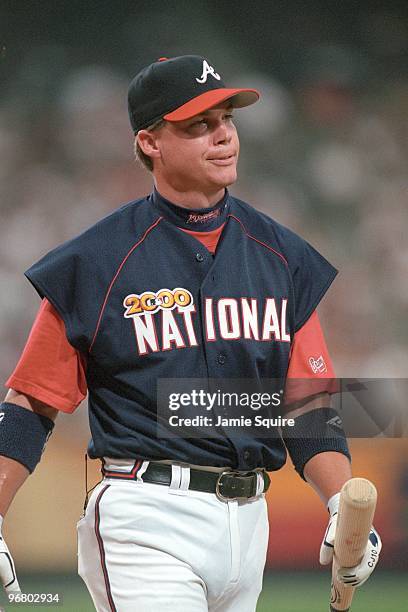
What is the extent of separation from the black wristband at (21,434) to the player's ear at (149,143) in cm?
55

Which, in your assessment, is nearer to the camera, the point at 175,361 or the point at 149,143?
the point at 175,361

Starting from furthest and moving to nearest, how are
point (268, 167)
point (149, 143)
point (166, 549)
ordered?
1. point (268, 167)
2. point (149, 143)
3. point (166, 549)

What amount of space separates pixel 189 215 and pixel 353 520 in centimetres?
68

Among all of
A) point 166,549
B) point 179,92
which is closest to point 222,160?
point 179,92

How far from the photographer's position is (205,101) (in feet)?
6.20

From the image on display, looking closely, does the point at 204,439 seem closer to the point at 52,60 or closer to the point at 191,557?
the point at 191,557

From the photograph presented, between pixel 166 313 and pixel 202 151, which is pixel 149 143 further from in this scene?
pixel 166 313

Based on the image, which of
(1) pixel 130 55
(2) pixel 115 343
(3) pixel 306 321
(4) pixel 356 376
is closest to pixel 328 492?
(3) pixel 306 321

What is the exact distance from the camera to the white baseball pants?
173 centimetres

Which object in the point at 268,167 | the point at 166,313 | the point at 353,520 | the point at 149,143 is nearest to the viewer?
the point at 353,520

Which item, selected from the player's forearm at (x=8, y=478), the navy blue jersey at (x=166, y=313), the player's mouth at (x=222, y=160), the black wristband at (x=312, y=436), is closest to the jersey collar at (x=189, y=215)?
the navy blue jersey at (x=166, y=313)

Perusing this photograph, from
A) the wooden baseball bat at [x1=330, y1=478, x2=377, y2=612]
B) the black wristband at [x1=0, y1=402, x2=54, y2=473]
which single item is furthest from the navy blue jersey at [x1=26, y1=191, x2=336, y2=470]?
the wooden baseball bat at [x1=330, y1=478, x2=377, y2=612]

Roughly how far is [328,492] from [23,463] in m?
0.56

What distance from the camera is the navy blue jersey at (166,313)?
71.9 inches
